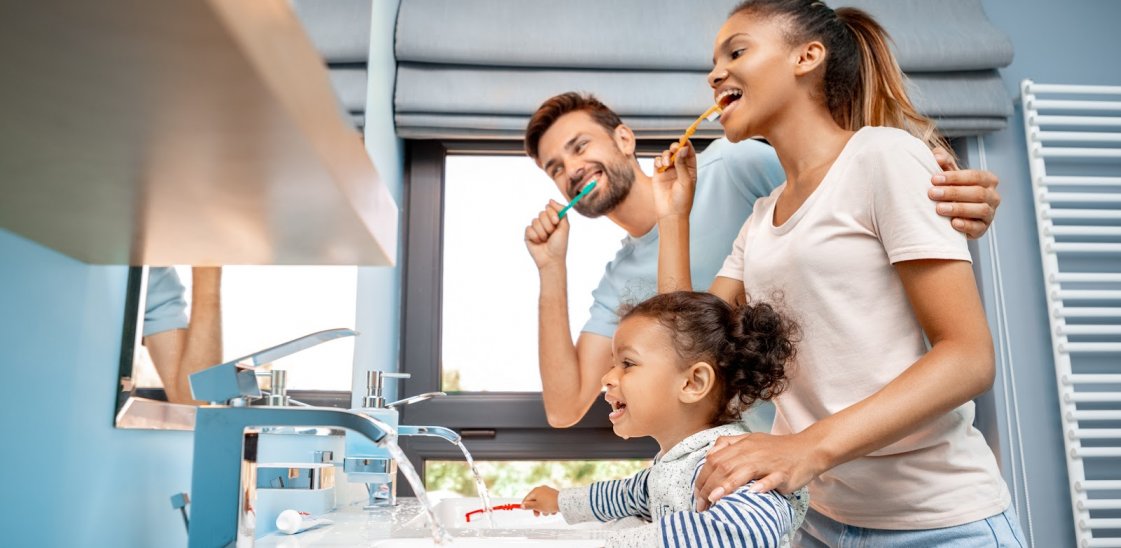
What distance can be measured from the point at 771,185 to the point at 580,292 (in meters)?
0.75

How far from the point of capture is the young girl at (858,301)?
0.92 m

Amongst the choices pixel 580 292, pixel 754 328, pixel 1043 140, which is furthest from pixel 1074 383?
pixel 754 328

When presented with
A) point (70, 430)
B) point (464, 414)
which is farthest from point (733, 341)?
point (464, 414)

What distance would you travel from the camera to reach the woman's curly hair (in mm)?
1163

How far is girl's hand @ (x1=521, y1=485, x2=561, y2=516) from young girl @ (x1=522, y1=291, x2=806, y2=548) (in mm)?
45

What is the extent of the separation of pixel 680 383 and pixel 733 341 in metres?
0.10

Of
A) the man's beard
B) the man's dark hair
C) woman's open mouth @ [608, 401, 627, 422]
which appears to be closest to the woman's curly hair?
woman's open mouth @ [608, 401, 627, 422]

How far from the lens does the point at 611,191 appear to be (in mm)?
2025

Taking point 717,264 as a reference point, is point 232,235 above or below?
below

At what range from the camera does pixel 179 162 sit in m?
0.55

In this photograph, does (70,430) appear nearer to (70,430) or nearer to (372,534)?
(70,430)

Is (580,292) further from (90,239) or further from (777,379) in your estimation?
(90,239)

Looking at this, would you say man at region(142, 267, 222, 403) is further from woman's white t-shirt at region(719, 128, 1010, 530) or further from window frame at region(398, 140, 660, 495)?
window frame at region(398, 140, 660, 495)

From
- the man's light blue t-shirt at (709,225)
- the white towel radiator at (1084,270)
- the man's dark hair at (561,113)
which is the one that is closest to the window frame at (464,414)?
the man's light blue t-shirt at (709,225)
